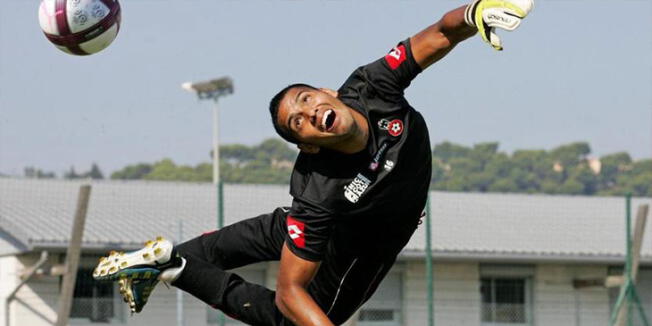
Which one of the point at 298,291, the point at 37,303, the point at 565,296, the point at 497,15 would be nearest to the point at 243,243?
the point at 298,291

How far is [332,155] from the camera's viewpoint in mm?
5883

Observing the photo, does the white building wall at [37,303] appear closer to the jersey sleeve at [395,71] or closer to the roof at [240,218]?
the roof at [240,218]

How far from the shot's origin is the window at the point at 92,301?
15.6m

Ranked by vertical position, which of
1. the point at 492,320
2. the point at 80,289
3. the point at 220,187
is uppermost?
the point at 220,187

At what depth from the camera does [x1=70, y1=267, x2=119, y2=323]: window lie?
15.6 metres

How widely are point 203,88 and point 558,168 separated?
7296 centimetres

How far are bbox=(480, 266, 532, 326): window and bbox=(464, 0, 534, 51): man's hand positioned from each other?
14.0 meters

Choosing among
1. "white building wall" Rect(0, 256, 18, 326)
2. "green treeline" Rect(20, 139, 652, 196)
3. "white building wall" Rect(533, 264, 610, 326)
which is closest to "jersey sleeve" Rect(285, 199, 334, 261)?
"white building wall" Rect(0, 256, 18, 326)

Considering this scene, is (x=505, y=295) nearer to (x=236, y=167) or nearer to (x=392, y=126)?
(x=392, y=126)

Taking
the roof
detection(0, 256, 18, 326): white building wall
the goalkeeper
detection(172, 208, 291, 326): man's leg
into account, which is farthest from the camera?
the roof

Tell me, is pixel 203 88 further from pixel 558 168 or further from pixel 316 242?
pixel 558 168

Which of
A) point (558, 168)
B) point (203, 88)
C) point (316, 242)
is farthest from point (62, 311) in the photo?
point (558, 168)

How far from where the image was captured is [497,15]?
5277 millimetres

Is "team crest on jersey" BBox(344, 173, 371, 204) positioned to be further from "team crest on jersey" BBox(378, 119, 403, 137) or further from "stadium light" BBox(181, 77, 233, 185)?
"stadium light" BBox(181, 77, 233, 185)
